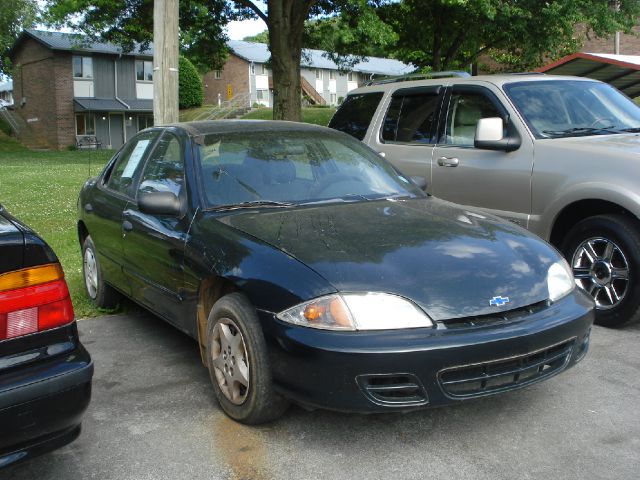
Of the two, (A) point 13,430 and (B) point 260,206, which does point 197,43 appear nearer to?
(B) point 260,206

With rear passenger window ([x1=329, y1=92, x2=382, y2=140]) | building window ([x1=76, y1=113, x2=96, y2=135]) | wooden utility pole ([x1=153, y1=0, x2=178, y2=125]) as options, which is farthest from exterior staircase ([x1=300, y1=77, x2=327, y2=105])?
rear passenger window ([x1=329, y1=92, x2=382, y2=140])

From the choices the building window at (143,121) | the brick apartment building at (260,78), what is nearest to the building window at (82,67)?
the building window at (143,121)

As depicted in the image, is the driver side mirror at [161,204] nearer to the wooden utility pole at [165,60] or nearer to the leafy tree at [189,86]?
the wooden utility pole at [165,60]

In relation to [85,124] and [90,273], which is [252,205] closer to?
[90,273]

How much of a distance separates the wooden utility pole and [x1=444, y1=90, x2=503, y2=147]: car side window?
3.17 metres

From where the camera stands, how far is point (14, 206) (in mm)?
11352

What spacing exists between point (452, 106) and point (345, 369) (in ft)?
13.0

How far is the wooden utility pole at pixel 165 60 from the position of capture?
7.47m

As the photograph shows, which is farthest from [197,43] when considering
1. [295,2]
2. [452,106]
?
[452,106]

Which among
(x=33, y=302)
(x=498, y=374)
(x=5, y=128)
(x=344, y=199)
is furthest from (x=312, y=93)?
(x=33, y=302)

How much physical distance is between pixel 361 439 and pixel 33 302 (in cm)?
163

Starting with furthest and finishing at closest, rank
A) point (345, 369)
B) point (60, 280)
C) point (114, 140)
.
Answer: point (114, 140)
point (345, 369)
point (60, 280)

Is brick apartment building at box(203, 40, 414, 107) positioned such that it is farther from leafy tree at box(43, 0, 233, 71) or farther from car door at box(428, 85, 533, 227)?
car door at box(428, 85, 533, 227)

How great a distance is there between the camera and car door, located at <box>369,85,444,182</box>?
20.7 feet
